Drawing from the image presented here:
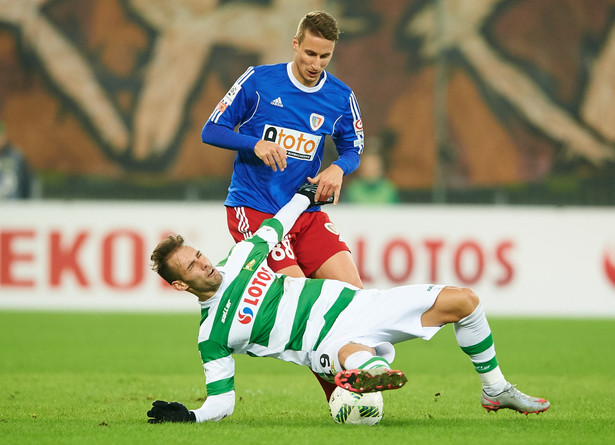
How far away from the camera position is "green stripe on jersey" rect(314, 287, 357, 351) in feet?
17.2

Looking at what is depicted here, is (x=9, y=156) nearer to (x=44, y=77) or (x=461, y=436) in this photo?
(x=44, y=77)

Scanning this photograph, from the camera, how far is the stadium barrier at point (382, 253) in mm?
12461

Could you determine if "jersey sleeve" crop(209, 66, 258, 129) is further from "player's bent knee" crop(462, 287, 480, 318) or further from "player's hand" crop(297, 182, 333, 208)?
"player's bent knee" crop(462, 287, 480, 318)

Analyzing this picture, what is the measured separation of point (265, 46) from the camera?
57.0 feet

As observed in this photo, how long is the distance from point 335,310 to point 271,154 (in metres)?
0.96

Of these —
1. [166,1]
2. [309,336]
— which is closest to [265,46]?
[166,1]

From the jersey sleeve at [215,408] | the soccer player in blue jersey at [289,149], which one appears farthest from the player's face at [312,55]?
the jersey sleeve at [215,408]

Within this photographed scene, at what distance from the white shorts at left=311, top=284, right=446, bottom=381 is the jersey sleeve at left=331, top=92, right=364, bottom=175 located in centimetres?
105

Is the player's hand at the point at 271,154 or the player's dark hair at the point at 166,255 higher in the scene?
the player's hand at the point at 271,154

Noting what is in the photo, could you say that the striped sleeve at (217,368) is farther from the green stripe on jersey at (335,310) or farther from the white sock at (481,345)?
the white sock at (481,345)

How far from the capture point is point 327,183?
5715mm

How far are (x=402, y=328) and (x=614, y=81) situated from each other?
42.7ft

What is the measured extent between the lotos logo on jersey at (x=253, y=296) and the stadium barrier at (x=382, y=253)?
7136mm


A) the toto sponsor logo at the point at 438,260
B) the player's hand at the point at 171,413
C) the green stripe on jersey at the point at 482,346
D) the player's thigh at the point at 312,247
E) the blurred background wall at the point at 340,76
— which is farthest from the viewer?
the blurred background wall at the point at 340,76
